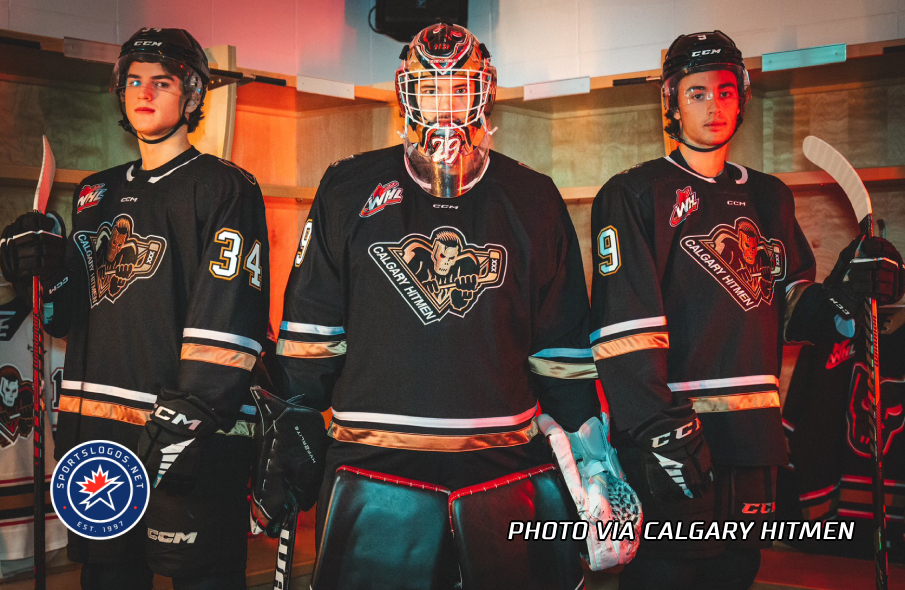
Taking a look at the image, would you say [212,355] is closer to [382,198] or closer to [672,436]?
[382,198]

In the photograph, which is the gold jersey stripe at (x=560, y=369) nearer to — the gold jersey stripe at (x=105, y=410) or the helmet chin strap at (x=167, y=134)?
the gold jersey stripe at (x=105, y=410)

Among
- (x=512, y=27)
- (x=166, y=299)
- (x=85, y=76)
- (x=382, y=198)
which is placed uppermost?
(x=512, y=27)

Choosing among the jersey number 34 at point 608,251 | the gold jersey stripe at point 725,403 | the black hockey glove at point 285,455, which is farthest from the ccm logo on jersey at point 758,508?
the black hockey glove at point 285,455

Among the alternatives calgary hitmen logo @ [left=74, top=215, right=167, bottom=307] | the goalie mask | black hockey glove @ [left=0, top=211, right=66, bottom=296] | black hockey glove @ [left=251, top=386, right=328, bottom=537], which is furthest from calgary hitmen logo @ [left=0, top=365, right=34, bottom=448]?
the goalie mask

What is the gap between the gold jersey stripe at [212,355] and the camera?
5.97ft

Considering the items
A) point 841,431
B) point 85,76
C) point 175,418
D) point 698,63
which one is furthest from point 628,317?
point 85,76

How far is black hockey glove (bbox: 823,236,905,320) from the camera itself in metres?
2.03

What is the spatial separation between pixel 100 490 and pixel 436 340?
904 mm

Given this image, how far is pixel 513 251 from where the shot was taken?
166 cm

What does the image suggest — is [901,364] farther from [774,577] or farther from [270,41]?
[270,41]

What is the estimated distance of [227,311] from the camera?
186 cm

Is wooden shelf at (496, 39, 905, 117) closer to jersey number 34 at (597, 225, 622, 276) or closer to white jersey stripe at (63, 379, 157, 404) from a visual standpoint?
jersey number 34 at (597, 225, 622, 276)

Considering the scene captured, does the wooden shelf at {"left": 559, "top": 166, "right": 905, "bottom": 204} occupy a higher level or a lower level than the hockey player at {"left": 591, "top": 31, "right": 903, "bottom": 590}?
higher

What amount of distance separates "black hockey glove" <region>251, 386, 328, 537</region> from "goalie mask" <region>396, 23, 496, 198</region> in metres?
0.55
